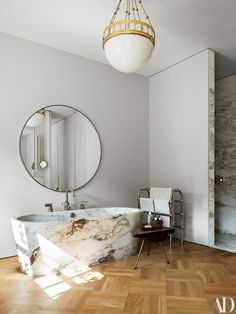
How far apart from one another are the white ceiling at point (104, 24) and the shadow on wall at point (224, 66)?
6cm

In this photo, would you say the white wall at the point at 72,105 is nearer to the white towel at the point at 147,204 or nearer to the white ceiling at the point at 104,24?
the white ceiling at the point at 104,24

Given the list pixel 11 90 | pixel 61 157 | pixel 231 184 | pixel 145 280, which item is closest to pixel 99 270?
pixel 145 280

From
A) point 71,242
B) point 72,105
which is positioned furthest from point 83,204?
point 72,105

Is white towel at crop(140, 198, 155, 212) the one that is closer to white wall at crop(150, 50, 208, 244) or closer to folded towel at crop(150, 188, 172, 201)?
folded towel at crop(150, 188, 172, 201)

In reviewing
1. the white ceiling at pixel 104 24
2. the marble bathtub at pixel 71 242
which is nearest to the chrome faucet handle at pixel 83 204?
the marble bathtub at pixel 71 242

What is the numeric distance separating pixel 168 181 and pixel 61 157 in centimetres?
197

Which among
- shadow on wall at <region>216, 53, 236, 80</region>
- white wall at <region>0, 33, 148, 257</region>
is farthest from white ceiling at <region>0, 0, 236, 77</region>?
white wall at <region>0, 33, 148, 257</region>

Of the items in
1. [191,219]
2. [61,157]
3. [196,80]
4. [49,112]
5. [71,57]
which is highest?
[71,57]

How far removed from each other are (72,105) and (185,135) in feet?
6.44

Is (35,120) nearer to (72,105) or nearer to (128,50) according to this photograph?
(72,105)

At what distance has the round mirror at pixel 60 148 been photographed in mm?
3867

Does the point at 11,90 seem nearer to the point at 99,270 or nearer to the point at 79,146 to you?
the point at 79,146

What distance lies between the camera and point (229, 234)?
4.91 m

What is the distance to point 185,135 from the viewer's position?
14.8 ft
